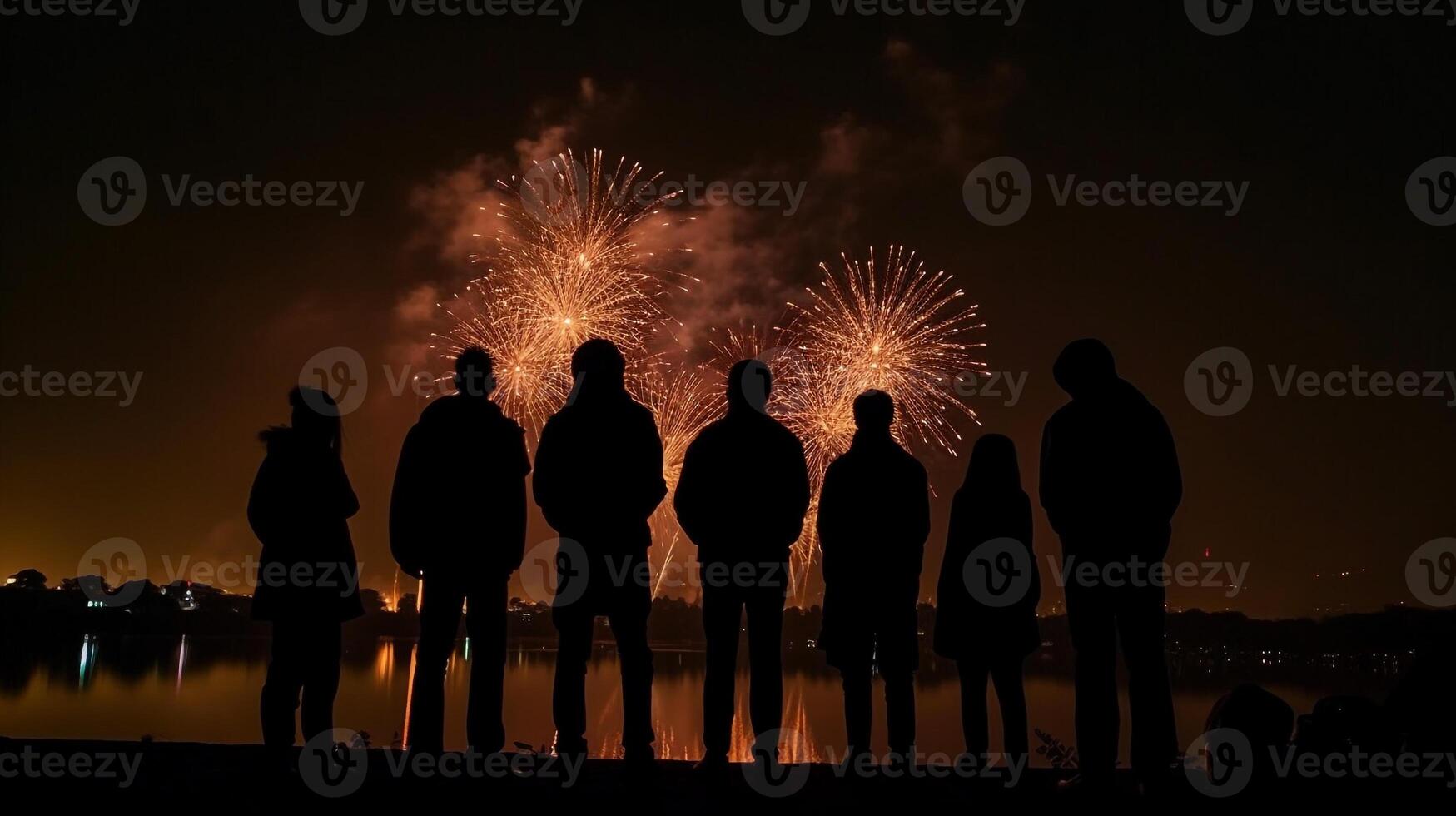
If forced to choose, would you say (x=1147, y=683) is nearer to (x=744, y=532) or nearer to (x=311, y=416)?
(x=744, y=532)

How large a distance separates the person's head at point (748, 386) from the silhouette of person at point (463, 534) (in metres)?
1.50

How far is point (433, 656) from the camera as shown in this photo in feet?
20.6

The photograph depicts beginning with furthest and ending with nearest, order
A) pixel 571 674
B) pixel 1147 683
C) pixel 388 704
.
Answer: pixel 388 704, pixel 571 674, pixel 1147 683

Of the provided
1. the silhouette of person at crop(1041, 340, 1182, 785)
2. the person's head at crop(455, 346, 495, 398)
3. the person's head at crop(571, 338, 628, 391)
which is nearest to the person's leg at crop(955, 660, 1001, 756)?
the silhouette of person at crop(1041, 340, 1182, 785)

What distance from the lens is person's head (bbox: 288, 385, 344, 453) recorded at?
21.8 ft

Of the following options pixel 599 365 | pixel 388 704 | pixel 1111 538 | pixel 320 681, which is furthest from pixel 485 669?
pixel 388 704

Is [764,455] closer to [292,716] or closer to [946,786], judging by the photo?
[946,786]

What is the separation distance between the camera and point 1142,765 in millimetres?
5695

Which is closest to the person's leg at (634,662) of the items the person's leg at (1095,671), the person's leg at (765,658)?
the person's leg at (765,658)

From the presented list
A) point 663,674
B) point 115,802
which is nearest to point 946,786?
point 115,802

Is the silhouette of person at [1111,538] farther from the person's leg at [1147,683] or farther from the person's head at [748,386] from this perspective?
the person's head at [748,386]

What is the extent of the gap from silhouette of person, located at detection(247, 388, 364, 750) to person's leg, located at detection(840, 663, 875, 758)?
347 cm

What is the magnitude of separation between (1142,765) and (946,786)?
1257 mm

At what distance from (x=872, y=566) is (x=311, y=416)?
399 cm
